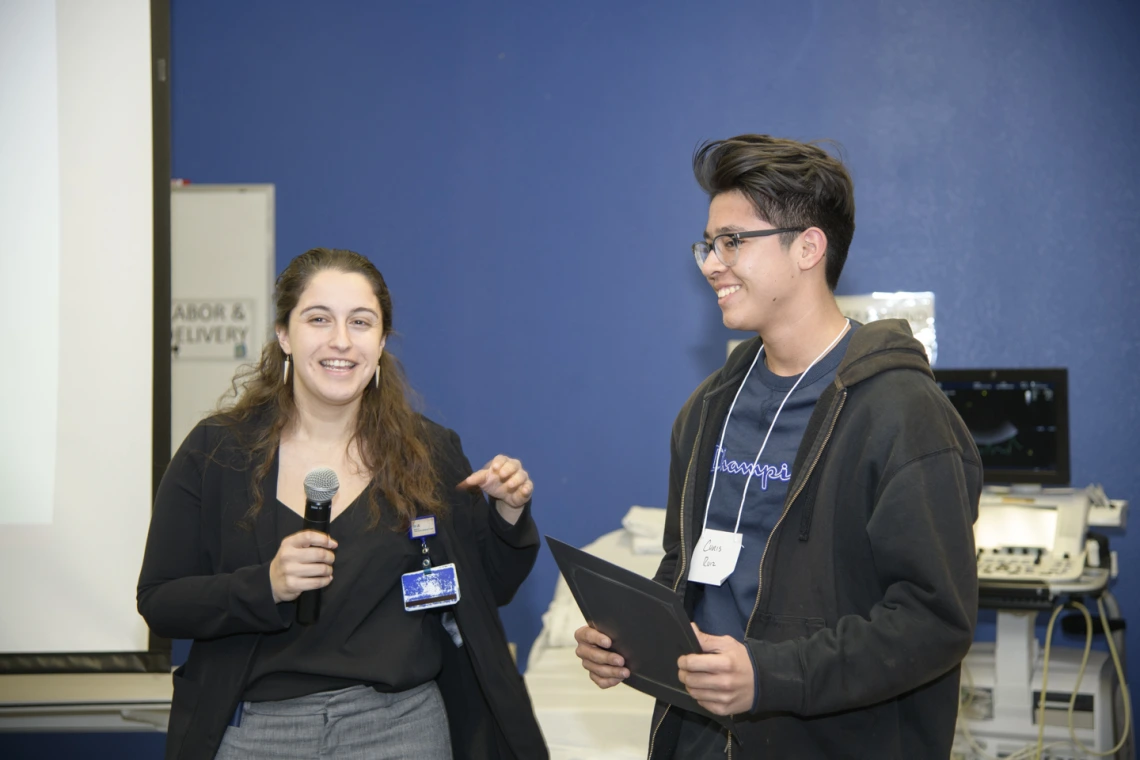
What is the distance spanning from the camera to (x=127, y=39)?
304 cm

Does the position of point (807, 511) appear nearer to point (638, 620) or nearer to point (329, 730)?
point (638, 620)

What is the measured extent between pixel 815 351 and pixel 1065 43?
7.59 feet

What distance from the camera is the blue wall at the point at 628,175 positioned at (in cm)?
335

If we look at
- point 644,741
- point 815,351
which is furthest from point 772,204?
point 644,741

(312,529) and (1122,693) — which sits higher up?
(312,529)

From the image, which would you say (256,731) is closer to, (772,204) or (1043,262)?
(772,204)

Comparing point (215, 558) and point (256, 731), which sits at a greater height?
point (215, 558)

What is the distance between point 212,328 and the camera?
3.84 metres

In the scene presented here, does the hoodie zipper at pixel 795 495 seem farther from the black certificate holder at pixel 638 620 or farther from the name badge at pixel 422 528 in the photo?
the name badge at pixel 422 528

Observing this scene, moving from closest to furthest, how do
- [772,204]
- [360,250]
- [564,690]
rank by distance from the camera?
[772,204] < [564,690] < [360,250]

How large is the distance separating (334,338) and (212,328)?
2.14 m

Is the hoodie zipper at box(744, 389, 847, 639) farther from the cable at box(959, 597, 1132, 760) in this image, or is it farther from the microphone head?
the cable at box(959, 597, 1132, 760)

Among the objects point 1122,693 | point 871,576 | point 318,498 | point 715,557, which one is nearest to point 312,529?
point 318,498

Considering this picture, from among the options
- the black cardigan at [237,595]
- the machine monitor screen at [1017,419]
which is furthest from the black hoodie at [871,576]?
the machine monitor screen at [1017,419]
